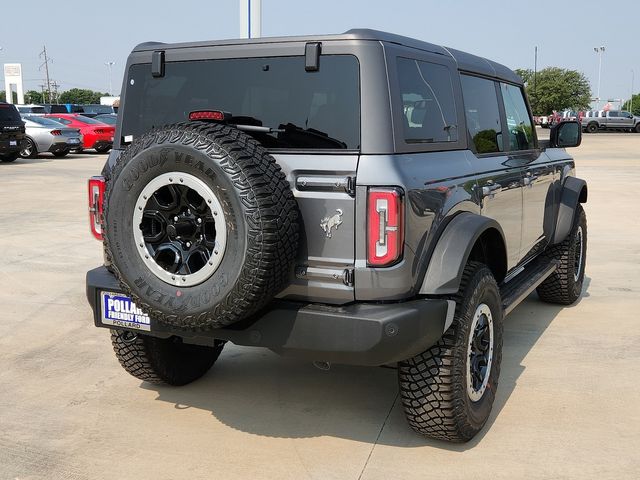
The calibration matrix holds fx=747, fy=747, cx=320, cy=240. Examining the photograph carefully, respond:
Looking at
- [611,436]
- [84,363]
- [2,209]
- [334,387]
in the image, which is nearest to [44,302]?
[84,363]

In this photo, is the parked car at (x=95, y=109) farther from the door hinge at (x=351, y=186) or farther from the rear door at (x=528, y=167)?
the door hinge at (x=351, y=186)

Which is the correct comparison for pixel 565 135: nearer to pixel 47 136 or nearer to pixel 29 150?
pixel 47 136

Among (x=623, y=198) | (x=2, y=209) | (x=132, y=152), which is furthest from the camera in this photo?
(x=623, y=198)

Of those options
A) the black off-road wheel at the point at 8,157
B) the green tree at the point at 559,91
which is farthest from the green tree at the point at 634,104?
the black off-road wheel at the point at 8,157

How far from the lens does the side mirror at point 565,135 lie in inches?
230

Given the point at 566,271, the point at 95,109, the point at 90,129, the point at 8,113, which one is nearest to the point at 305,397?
the point at 566,271

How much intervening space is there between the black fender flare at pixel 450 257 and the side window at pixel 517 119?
5.19ft

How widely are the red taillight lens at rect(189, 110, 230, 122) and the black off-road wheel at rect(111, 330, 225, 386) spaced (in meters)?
1.27

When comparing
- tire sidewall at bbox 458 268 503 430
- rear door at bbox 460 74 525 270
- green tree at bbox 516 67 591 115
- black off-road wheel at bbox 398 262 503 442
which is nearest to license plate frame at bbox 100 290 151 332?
black off-road wheel at bbox 398 262 503 442

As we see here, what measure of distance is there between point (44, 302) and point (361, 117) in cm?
403

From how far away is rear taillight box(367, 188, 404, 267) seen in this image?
3.10m

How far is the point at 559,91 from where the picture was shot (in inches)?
3809

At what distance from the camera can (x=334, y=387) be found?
4391 mm

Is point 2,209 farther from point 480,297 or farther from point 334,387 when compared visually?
A: point 480,297
